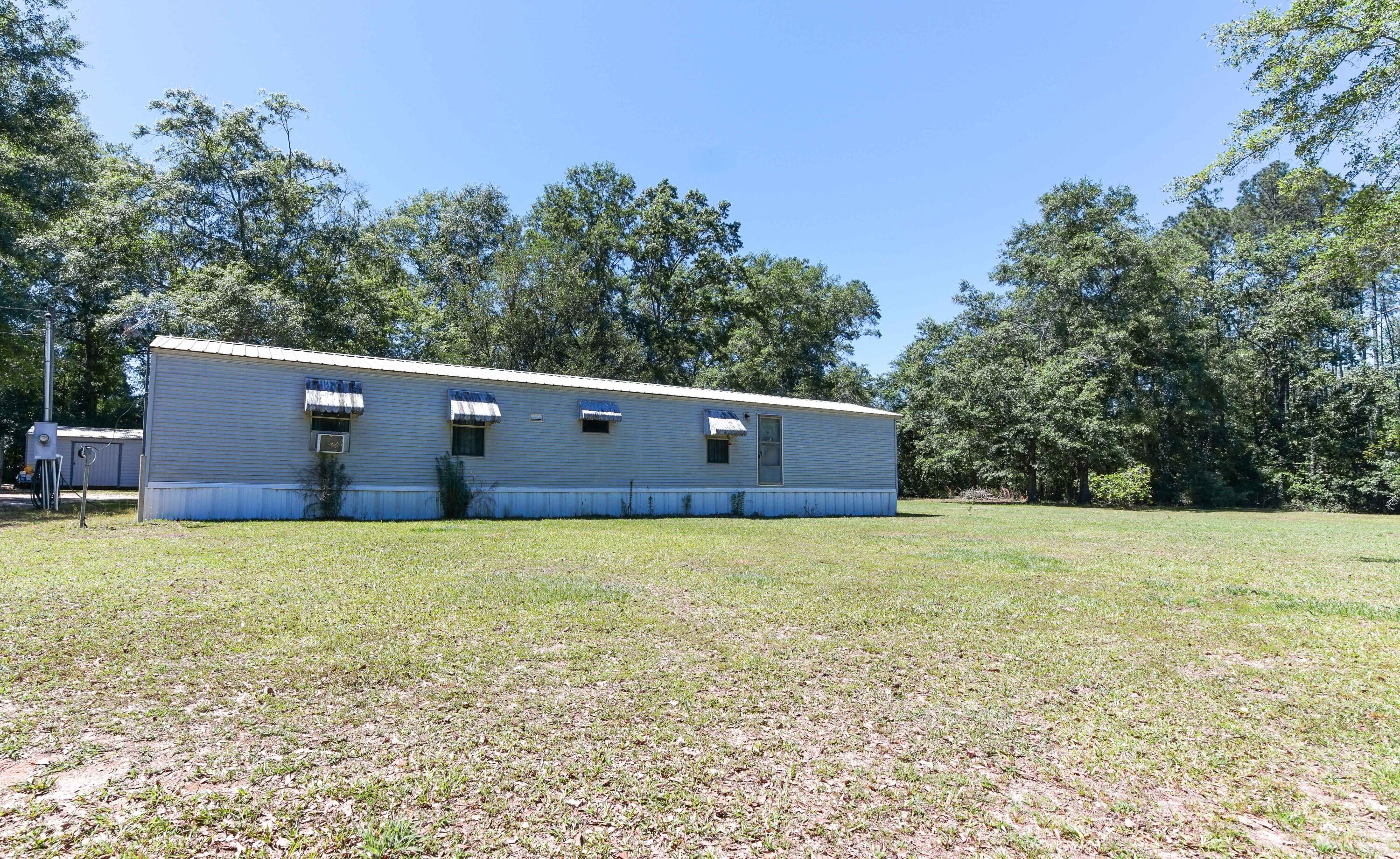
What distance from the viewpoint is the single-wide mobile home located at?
1057 cm

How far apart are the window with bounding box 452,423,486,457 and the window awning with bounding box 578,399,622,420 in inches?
80.7

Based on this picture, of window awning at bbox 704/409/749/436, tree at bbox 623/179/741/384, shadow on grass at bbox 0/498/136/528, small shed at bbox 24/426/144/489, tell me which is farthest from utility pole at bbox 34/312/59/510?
tree at bbox 623/179/741/384

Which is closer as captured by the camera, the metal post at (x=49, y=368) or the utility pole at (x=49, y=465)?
the utility pole at (x=49, y=465)

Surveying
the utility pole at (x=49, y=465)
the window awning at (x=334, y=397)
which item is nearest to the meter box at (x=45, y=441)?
the utility pole at (x=49, y=465)

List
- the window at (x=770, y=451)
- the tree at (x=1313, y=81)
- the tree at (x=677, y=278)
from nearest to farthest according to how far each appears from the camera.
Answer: the tree at (x=1313, y=81), the window at (x=770, y=451), the tree at (x=677, y=278)

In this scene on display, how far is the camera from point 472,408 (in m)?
12.5

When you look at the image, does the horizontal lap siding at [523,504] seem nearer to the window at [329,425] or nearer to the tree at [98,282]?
the window at [329,425]

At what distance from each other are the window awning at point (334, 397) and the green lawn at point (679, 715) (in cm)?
523

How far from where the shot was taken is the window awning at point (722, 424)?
50.0ft

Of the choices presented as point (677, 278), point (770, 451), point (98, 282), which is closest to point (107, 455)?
point (98, 282)

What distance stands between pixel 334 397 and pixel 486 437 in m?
2.80

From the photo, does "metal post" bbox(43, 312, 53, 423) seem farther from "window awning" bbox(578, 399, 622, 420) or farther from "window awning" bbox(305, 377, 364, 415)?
"window awning" bbox(578, 399, 622, 420)

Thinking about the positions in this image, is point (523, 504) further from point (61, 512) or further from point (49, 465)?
point (49, 465)

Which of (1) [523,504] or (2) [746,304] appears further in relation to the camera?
(2) [746,304]
